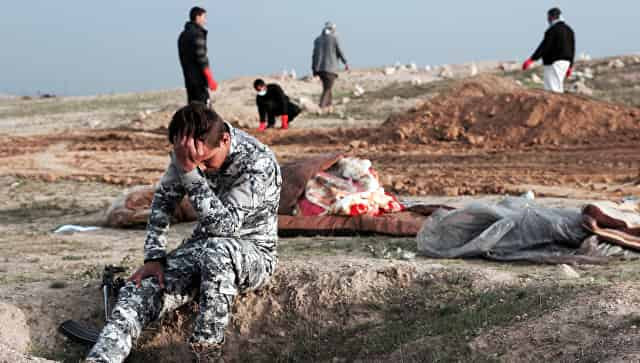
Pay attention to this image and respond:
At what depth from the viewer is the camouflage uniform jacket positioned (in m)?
4.73

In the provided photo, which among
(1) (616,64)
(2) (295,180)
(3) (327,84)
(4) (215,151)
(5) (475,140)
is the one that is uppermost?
(4) (215,151)

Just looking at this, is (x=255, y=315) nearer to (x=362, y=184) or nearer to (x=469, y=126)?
(x=362, y=184)

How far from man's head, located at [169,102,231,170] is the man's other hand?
24.5 inches

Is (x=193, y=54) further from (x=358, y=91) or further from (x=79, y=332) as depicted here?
(x=358, y=91)

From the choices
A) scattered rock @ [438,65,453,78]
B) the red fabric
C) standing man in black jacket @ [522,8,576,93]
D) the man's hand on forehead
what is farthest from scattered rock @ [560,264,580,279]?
scattered rock @ [438,65,453,78]

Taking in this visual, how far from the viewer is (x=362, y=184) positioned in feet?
26.0

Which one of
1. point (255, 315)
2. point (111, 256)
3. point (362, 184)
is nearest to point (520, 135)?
point (362, 184)

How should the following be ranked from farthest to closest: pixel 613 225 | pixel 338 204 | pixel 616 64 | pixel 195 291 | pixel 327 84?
pixel 616 64, pixel 327 84, pixel 338 204, pixel 613 225, pixel 195 291

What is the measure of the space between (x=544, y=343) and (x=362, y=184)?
3.82 m

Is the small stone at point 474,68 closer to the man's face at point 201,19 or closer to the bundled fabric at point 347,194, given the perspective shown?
the man's face at point 201,19

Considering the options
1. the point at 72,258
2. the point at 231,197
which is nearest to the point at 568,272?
the point at 231,197

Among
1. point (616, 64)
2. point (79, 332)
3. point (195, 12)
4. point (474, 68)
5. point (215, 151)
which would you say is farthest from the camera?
point (474, 68)

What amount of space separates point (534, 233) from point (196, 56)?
7386 millimetres

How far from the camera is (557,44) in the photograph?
1435 centimetres
